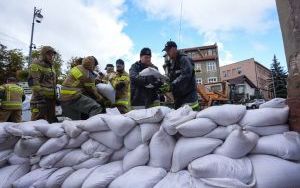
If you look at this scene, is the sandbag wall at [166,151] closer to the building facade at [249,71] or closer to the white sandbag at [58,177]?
the white sandbag at [58,177]

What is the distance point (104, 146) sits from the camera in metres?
2.42

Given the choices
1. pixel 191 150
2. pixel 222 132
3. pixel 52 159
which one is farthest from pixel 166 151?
pixel 52 159

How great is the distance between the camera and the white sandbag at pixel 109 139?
2352mm

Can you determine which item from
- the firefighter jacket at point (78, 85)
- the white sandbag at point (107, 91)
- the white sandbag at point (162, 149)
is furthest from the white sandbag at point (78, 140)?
the white sandbag at point (107, 91)

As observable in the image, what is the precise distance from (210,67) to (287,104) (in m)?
43.7

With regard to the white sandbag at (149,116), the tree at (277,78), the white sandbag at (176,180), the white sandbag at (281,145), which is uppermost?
the tree at (277,78)

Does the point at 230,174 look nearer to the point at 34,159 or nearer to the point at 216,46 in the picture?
the point at 34,159

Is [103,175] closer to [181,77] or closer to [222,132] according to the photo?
[222,132]

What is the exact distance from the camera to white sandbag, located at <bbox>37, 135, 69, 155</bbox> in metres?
2.60

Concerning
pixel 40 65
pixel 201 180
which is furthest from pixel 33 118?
pixel 201 180

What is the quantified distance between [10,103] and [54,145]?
10.1 feet

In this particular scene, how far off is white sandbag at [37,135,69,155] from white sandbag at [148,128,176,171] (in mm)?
891

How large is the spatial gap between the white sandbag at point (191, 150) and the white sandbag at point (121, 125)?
0.42m

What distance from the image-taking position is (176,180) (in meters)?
1.91
